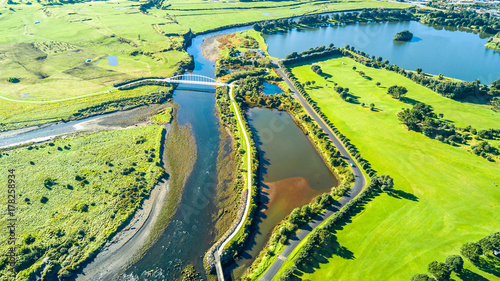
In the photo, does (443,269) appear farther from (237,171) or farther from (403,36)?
(403,36)

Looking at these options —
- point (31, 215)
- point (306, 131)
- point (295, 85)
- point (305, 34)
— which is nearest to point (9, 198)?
point (31, 215)

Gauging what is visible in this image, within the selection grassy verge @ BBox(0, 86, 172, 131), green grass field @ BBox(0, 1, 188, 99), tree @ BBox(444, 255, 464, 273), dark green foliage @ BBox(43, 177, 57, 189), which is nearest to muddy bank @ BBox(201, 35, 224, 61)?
green grass field @ BBox(0, 1, 188, 99)

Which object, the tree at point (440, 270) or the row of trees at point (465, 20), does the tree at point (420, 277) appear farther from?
the row of trees at point (465, 20)

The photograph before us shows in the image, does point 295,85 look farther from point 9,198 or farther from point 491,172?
point 9,198

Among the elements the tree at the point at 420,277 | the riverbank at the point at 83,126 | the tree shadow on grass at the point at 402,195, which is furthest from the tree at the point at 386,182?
the riverbank at the point at 83,126

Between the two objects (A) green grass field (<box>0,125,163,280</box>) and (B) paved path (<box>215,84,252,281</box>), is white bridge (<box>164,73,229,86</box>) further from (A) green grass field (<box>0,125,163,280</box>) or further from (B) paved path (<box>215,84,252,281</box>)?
(A) green grass field (<box>0,125,163,280</box>)

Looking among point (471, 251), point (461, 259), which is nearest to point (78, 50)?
point (461, 259)
